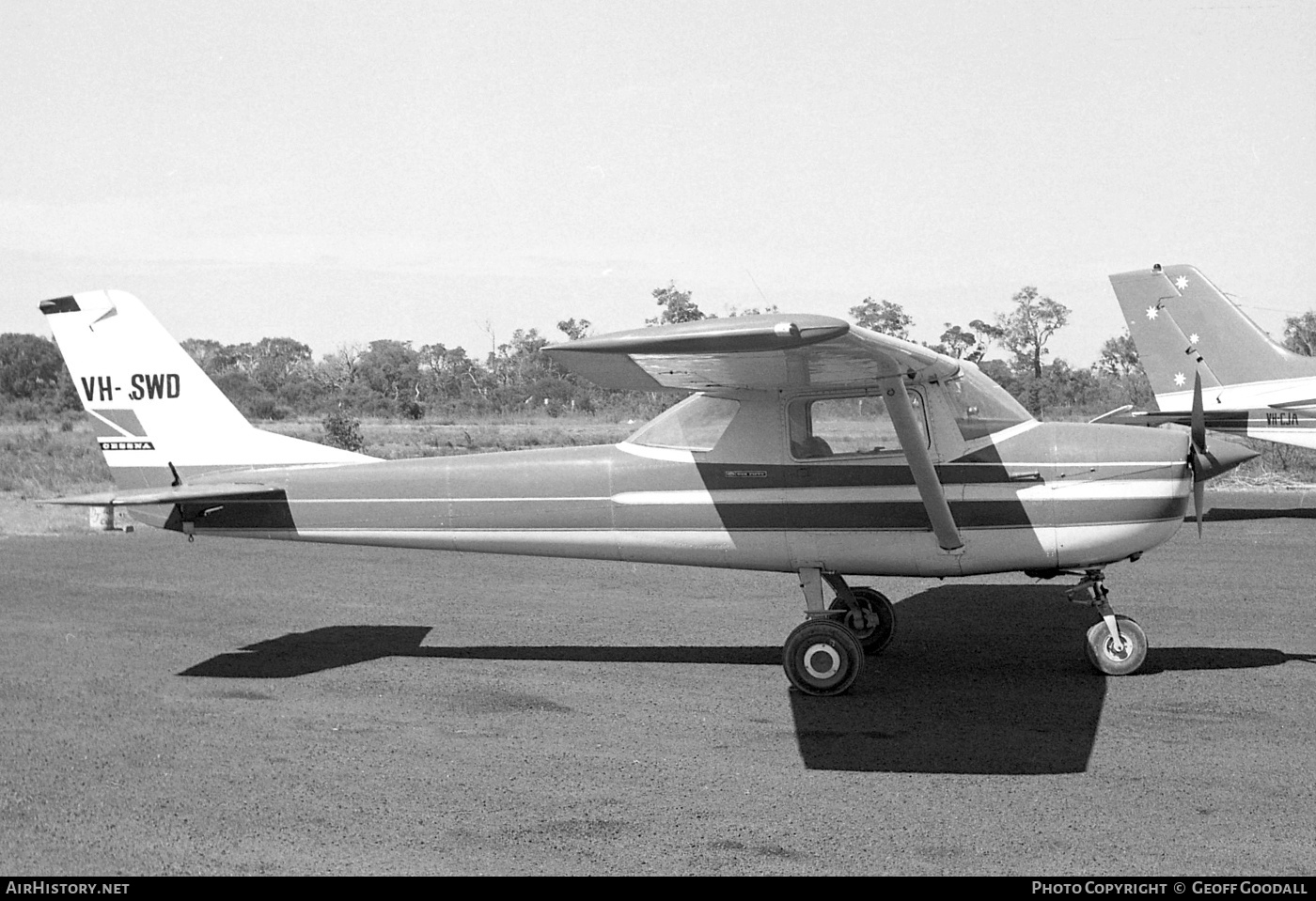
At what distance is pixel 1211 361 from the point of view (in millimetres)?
19859

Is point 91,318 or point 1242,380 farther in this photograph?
point 1242,380

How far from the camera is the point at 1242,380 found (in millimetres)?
19688

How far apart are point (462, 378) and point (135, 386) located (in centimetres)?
7609

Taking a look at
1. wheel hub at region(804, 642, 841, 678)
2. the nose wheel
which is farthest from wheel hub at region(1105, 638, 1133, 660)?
wheel hub at region(804, 642, 841, 678)

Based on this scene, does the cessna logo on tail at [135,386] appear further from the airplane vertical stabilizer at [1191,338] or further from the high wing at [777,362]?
the airplane vertical stabilizer at [1191,338]

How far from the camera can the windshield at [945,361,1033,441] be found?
816 centimetres

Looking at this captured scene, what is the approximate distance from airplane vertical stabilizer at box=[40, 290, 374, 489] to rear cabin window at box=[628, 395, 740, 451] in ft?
7.83

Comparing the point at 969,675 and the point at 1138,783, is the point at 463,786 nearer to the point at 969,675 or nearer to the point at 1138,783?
the point at 1138,783

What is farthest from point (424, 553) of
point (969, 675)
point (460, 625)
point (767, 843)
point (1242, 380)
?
point (1242, 380)

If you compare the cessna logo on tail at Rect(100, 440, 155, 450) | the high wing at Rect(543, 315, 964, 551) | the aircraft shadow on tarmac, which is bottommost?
the aircraft shadow on tarmac

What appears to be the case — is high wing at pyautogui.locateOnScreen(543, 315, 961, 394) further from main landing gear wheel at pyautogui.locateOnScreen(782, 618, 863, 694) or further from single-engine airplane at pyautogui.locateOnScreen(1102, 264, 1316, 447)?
single-engine airplane at pyautogui.locateOnScreen(1102, 264, 1316, 447)

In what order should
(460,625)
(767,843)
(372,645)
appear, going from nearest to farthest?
(767,843) < (372,645) < (460,625)

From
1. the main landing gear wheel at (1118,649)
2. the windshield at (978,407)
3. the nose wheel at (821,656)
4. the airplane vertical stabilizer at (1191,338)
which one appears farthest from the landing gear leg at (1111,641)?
the airplane vertical stabilizer at (1191,338)

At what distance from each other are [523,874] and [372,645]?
200 inches
